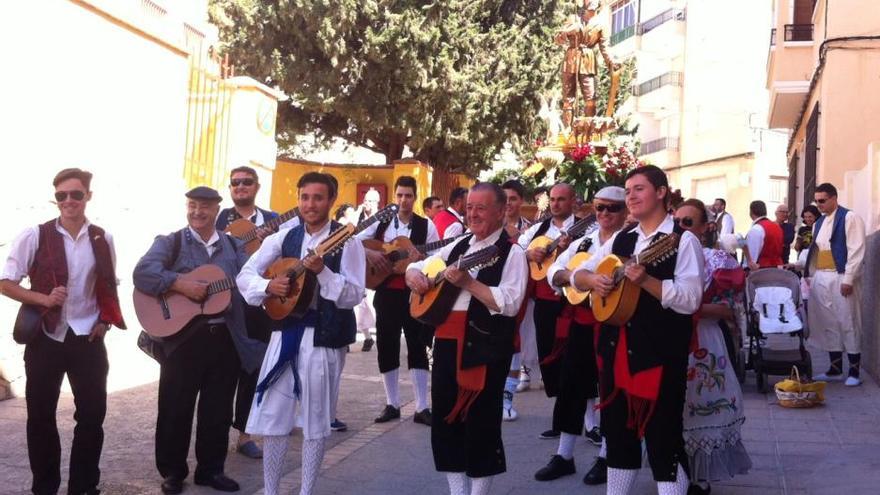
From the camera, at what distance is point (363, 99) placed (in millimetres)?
27062

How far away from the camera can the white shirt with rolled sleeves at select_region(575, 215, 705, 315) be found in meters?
5.35

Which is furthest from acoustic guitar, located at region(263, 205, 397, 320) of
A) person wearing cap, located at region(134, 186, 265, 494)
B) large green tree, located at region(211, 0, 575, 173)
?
large green tree, located at region(211, 0, 575, 173)

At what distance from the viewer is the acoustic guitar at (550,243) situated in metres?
8.28

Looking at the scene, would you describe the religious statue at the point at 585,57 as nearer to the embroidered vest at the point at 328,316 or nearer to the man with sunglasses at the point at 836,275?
the man with sunglasses at the point at 836,275

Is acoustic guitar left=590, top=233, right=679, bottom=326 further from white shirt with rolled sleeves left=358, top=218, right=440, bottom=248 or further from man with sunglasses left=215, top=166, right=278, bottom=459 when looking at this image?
white shirt with rolled sleeves left=358, top=218, right=440, bottom=248

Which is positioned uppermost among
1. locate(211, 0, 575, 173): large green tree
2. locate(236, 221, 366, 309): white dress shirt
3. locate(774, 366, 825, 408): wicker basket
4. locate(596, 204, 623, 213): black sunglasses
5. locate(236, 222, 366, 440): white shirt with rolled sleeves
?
locate(211, 0, 575, 173): large green tree

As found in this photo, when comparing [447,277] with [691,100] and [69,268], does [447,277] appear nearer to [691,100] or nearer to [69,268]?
[69,268]

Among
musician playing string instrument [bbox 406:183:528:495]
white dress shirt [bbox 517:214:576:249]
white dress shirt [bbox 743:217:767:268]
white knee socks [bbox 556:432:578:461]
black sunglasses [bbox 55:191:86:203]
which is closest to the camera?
musician playing string instrument [bbox 406:183:528:495]

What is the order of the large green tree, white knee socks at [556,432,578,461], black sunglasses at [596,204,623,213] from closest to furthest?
1. black sunglasses at [596,204,623,213]
2. white knee socks at [556,432,578,461]
3. the large green tree

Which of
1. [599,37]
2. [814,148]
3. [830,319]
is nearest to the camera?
[830,319]

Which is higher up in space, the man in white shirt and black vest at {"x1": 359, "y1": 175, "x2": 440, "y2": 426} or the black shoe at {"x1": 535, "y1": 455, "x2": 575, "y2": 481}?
the man in white shirt and black vest at {"x1": 359, "y1": 175, "x2": 440, "y2": 426}

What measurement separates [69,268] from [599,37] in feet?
38.7

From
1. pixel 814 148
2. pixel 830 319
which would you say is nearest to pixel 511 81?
pixel 814 148

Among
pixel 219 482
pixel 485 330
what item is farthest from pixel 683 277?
pixel 219 482
